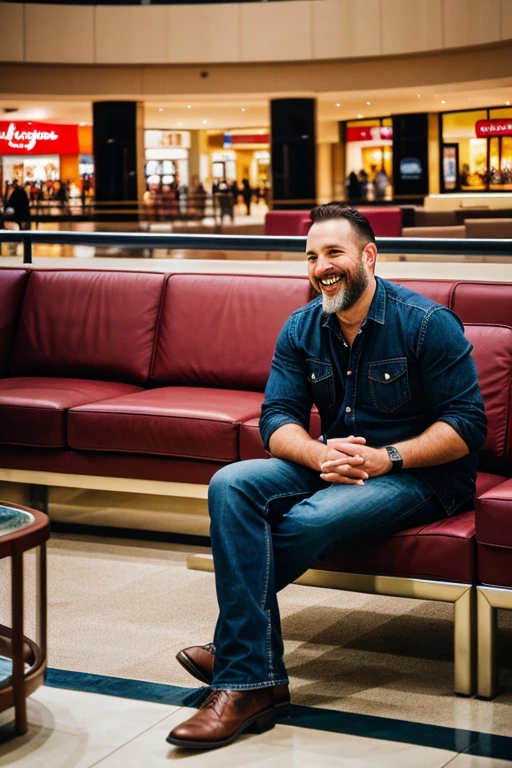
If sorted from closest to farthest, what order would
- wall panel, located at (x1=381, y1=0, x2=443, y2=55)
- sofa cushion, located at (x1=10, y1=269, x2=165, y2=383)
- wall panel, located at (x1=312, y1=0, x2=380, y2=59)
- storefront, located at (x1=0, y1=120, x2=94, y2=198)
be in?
sofa cushion, located at (x1=10, y1=269, x2=165, y2=383) < wall panel, located at (x1=381, y1=0, x2=443, y2=55) < wall panel, located at (x1=312, y1=0, x2=380, y2=59) < storefront, located at (x1=0, y1=120, x2=94, y2=198)

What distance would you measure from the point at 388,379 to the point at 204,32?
21.5m

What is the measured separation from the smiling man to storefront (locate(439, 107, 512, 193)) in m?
28.4

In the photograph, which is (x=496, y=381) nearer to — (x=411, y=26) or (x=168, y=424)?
(x=168, y=424)

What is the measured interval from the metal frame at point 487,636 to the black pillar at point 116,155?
2320 centimetres

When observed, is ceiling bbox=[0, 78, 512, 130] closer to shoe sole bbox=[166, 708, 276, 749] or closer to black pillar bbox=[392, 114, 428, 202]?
black pillar bbox=[392, 114, 428, 202]

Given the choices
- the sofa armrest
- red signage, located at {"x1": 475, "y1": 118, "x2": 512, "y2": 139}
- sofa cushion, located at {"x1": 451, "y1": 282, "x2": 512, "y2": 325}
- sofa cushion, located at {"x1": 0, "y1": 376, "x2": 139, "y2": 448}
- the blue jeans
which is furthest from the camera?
red signage, located at {"x1": 475, "y1": 118, "x2": 512, "y2": 139}

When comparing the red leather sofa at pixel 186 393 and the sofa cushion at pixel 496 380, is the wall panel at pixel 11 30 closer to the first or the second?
the red leather sofa at pixel 186 393

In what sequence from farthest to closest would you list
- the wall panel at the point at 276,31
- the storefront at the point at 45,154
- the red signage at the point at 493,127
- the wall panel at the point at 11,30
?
1. the red signage at the point at 493,127
2. the storefront at the point at 45,154
3. the wall panel at the point at 11,30
4. the wall panel at the point at 276,31

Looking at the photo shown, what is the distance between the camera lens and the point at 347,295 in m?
2.98

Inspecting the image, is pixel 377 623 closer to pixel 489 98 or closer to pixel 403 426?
pixel 403 426

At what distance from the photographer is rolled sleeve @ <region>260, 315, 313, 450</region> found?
122 inches

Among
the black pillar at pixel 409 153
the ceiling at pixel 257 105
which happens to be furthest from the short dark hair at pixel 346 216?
the black pillar at pixel 409 153

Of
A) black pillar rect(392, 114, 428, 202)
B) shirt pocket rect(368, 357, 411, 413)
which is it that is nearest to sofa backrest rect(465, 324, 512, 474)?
shirt pocket rect(368, 357, 411, 413)

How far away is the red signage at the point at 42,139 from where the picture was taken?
2974cm
